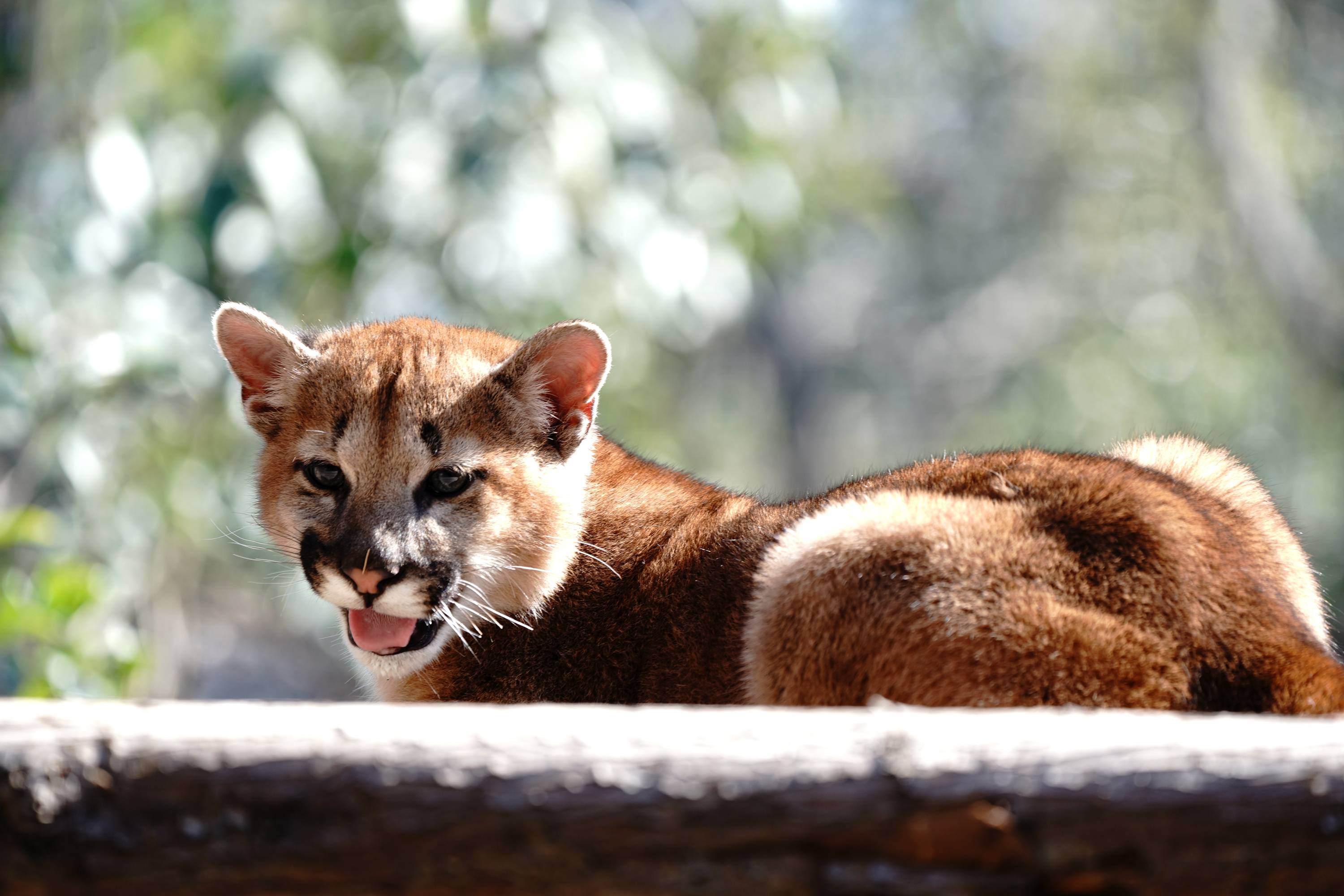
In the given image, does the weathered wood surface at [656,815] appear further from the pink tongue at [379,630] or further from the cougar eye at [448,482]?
the cougar eye at [448,482]

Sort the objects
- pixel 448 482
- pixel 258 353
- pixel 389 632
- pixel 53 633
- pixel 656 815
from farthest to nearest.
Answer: pixel 53 633
pixel 258 353
pixel 448 482
pixel 389 632
pixel 656 815

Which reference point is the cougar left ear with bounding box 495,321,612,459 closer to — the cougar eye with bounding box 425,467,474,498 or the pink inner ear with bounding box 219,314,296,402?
the cougar eye with bounding box 425,467,474,498

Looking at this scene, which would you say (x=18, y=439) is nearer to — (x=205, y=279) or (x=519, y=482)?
(x=205, y=279)

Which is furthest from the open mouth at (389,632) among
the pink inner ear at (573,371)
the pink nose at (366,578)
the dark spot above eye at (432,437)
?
the pink inner ear at (573,371)

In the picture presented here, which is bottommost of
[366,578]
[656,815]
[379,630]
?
[379,630]

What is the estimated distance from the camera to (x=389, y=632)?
4527 mm

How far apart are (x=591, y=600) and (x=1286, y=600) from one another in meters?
2.24

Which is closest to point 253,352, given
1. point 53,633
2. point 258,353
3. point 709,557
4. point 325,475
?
point 258,353

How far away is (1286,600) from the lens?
386 centimetres

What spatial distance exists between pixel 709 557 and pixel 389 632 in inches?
43.8

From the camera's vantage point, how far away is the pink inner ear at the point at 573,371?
191 inches

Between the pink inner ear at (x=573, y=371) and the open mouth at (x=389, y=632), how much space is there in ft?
3.11

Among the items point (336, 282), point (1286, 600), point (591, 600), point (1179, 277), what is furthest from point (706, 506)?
point (1179, 277)

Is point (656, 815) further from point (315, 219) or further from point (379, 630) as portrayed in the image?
point (315, 219)
